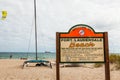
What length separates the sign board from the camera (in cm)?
861

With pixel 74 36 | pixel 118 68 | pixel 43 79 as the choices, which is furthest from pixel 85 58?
pixel 118 68

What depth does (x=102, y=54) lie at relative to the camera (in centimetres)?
862

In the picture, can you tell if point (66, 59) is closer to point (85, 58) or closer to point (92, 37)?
point (85, 58)

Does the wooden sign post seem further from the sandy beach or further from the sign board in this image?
the sandy beach

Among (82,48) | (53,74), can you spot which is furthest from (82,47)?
(53,74)

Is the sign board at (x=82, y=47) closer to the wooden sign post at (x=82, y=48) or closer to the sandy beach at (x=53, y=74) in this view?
the wooden sign post at (x=82, y=48)

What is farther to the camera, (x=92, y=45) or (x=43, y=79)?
(x=43, y=79)

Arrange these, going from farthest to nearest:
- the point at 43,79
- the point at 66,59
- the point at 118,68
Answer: the point at 118,68 < the point at 43,79 < the point at 66,59

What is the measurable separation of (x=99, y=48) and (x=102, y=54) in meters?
0.24

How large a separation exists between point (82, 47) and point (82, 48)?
0.04m

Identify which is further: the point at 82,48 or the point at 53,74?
the point at 53,74

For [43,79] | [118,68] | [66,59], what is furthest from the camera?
[118,68]

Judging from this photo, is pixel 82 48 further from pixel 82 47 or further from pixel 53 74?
pixel 53 74

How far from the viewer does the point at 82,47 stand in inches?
340
